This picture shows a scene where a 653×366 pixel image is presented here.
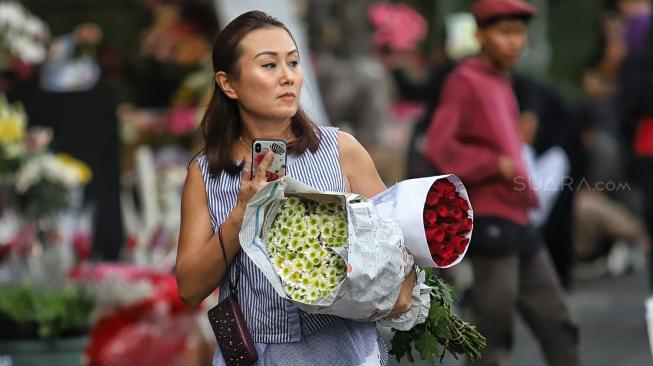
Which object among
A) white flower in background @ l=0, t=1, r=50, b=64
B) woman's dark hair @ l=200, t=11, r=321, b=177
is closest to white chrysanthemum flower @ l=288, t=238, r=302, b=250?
woman's dark hair @ l=200, t=11, r=321, b=177

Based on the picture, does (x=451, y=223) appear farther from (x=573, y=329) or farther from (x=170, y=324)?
(x=170, y=324)

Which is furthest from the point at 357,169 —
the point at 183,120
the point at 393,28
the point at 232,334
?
the point at 393,28

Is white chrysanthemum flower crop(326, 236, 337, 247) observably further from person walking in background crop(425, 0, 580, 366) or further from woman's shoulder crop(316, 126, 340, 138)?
person walking in background crop(425, 0, 580, 366)

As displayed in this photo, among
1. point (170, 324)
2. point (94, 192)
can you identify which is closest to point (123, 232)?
point (94, 192)

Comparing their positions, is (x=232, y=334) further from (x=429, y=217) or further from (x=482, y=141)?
(x=482, y=141)

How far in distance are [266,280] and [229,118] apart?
0.46 metres

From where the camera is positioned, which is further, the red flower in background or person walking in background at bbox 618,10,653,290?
person walking in background at bbox 618,10,653,290

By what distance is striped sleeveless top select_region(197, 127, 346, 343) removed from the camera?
13.4 feet

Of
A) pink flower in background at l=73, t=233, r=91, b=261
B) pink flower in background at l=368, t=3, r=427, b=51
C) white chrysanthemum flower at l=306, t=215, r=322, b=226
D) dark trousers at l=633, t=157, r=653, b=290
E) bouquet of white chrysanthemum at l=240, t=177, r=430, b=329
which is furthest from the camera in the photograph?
pink flower in background at l=368, t=3, r=427, b=51

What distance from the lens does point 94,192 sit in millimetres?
9273

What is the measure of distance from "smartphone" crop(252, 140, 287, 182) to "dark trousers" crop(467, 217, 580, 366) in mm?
2570

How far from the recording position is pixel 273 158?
3.91 m

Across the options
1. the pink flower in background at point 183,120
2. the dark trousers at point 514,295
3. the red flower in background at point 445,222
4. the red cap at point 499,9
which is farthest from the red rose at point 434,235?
the pink flower in background at point 183,120

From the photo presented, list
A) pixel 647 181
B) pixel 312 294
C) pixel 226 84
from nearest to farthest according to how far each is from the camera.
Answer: pixel 312 294 → pixel 226 84 → pixel 647 181
